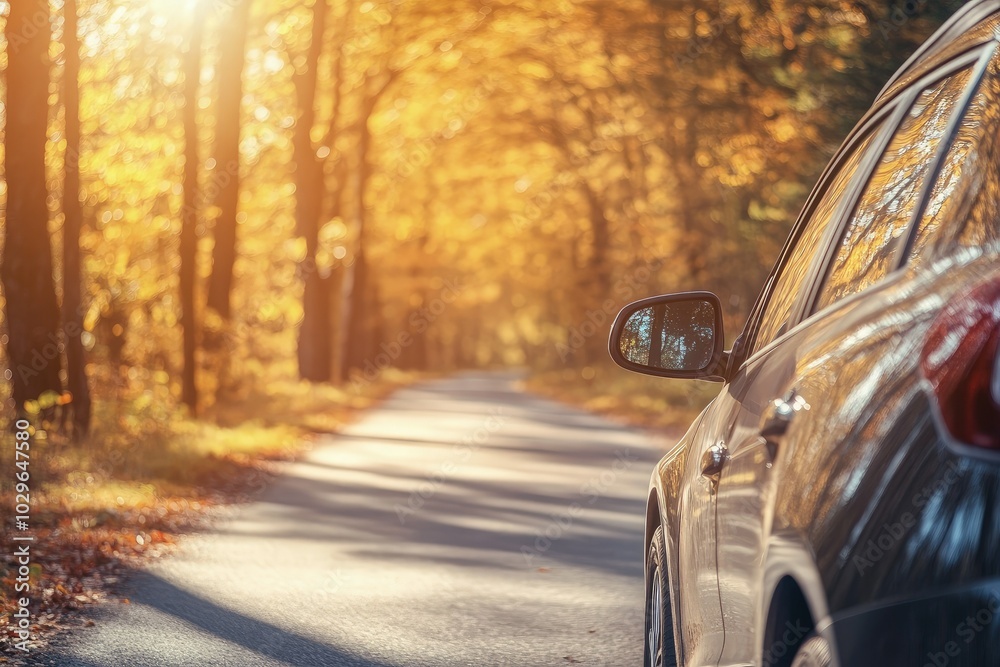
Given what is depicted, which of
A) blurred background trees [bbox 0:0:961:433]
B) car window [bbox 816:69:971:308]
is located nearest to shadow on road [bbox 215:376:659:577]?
blurred background trees [bbox 0:0:961:433]

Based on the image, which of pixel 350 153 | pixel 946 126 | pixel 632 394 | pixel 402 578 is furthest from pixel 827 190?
pixel 350 153

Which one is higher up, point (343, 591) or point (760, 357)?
point (760, 357)

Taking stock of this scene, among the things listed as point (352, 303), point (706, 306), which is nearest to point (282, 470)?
point (706, 306)

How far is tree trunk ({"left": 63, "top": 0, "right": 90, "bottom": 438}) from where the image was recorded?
15.0m

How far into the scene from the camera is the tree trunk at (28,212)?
1379 centimetres

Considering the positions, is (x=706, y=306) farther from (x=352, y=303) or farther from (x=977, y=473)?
(x=352, y=303)

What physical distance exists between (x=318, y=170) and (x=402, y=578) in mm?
23613

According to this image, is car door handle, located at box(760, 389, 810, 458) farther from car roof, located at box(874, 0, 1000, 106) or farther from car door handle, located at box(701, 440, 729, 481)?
car roof, located at box(874, 0, 1000, 106)

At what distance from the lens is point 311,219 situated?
31.3m

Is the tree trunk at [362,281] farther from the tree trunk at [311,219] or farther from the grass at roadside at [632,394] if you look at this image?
the grass at roadside at [632,394]

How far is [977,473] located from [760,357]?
1.52 m

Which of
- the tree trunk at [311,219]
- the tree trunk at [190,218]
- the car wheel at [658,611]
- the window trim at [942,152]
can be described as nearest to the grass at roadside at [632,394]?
the tree trunk at [311,219]

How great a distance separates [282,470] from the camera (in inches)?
619

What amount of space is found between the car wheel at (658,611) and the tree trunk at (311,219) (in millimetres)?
24817
